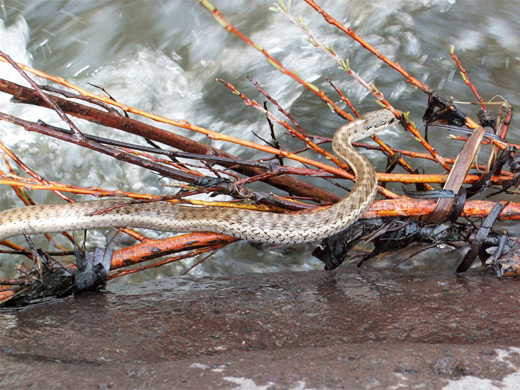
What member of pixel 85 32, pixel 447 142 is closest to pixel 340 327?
pixel 447 142

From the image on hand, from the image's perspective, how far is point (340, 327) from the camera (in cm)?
246

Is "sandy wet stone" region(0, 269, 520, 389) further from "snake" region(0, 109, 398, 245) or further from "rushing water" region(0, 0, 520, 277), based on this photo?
"rushing water" region(0, 0, 520, 277)

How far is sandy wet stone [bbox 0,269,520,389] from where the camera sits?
184cm

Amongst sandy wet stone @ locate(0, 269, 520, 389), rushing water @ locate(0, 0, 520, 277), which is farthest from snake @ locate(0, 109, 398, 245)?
rushing water @ locate(0, 0, 520, 277)

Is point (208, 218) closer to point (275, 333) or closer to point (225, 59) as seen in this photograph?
point (275, 333)

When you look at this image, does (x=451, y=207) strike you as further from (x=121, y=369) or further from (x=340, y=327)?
(x=121, y=369)

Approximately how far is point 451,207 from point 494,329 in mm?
1205

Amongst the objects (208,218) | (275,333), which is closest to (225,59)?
(208,218)

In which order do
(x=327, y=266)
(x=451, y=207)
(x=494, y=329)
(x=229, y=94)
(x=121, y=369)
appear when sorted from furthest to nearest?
(x=229, y=94) < (x=327, y=266) < (x=451, y=207) < (x=494, y=329) < (x=121, y=369)

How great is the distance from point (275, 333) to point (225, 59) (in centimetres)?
584

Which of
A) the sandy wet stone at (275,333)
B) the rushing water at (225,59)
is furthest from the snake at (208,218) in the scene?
the rushing water at (225,59)

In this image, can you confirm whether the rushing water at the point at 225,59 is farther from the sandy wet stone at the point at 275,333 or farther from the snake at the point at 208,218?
the sandy wet stone at the point at 275,333

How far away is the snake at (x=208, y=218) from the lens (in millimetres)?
3471

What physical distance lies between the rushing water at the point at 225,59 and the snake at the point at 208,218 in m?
2.07
